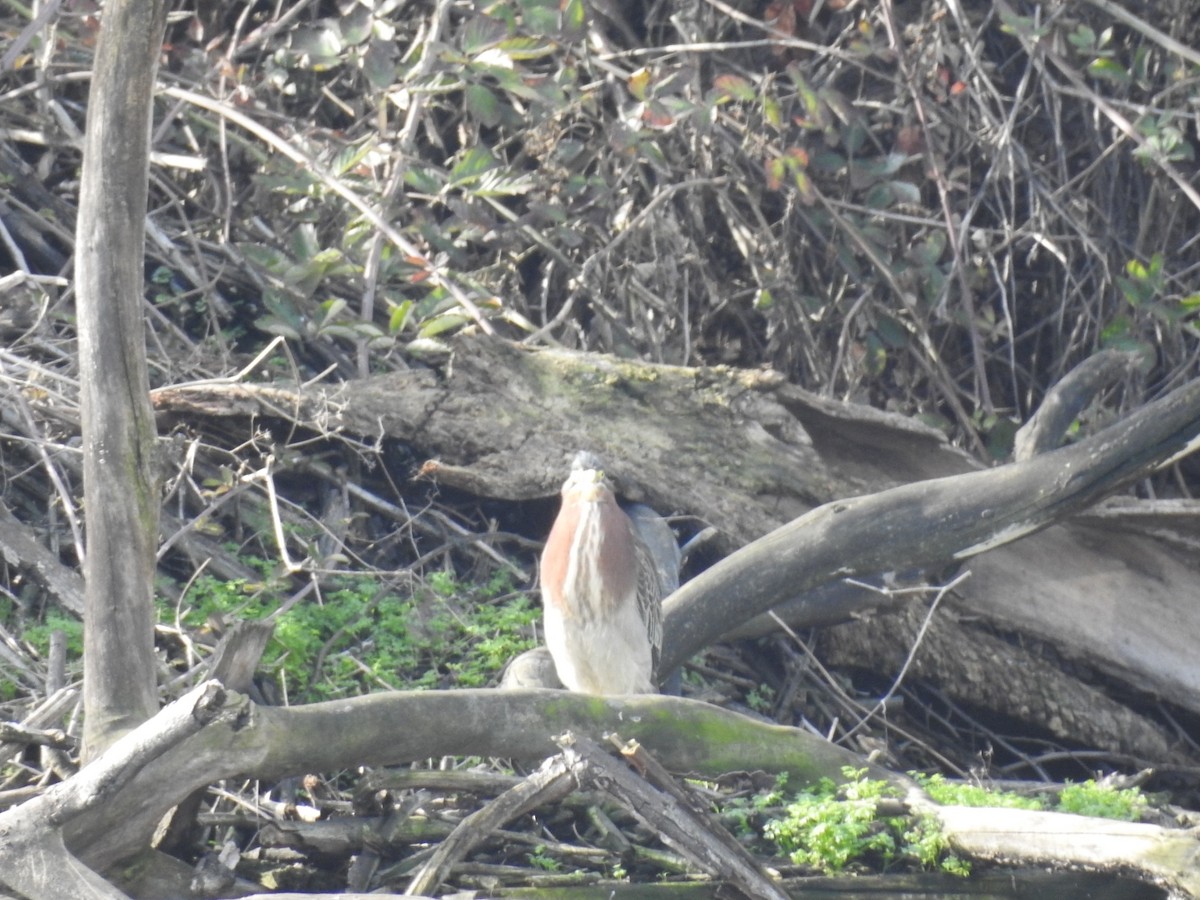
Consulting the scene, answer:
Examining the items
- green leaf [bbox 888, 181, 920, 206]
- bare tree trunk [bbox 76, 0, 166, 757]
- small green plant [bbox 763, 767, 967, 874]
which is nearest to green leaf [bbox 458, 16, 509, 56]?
green leaf [bbox 888, 181, 920, 206]

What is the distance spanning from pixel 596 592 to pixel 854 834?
1.35 m

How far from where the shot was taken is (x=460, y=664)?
473 cm

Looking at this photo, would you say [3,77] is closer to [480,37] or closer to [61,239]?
[61,239]

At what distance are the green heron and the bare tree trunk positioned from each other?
Result: 5.65ft

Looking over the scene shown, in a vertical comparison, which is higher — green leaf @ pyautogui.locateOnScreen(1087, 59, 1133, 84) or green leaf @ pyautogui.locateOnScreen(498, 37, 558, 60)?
green leaf @ pyautogui.locateOnScreen(498, 37, 558, 60)

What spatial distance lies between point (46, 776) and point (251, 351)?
278 centimetres

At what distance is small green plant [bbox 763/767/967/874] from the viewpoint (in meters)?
3.46

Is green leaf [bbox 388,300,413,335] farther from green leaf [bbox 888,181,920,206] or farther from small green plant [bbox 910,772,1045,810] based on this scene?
small green plant [bbox 910,772,1045,810]

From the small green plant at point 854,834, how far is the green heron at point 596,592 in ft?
3.63

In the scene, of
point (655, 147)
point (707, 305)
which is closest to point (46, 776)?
point (655, 147)

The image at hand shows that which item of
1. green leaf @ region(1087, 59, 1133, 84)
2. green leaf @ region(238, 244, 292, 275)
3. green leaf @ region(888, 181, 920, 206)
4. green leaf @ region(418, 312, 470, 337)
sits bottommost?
green leaf @ region(418, 312, 470, 337)

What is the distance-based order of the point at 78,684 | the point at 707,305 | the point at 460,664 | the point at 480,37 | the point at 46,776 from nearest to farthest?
the point at 46,776, the point at 78,684, the point at 460,664, the point at 480,37, the point at 707,305

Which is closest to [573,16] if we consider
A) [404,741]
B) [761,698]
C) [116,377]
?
[761,698]

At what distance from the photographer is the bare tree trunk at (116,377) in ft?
9.84
